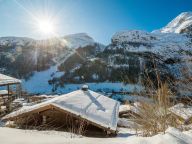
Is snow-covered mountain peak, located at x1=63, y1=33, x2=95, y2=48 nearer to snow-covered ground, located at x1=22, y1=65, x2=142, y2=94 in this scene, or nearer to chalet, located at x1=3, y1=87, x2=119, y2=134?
snow-covered ground, located at x1=22, y1=65, x2=142, y2=94

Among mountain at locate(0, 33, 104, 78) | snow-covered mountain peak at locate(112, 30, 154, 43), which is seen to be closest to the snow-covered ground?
mountain at locate(0, 33, 104, 78)

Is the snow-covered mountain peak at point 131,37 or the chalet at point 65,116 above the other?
the snow-covered mountain peak at point 131,37

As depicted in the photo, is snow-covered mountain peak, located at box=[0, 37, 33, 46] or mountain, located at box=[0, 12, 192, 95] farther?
snow-covered mountain peak, located at box=[0, 37, 33, 46]

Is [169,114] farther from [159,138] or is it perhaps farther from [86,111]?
[86,111]

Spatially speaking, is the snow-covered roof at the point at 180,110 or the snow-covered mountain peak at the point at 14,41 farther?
the snow-covered mountain peak at the point at 14,41

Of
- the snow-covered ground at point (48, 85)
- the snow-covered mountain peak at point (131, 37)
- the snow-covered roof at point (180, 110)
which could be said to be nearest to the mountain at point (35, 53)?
the snow-covered ground at point (48, 85)

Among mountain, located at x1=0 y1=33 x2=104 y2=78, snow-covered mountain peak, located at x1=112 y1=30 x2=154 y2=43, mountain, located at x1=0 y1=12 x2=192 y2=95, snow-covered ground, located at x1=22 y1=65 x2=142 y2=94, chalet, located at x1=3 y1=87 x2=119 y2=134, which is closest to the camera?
chalet, located at x1=3 y1=87 x2=119 y2=134

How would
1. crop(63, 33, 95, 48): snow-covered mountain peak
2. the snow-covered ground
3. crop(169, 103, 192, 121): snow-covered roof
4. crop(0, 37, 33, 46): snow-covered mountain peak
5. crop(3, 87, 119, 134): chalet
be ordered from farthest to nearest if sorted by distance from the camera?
crop(63, 33, 95, 48): snow-covered mountain peak
crop(0, 37, 33, 46): snow-covered mountain peak
the snow-covered ground
crop(3, 87, 119, 134): chalet
crop(169, 103, 192, 121): snow-covered roof

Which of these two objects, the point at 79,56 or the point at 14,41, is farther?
the point at 14,41

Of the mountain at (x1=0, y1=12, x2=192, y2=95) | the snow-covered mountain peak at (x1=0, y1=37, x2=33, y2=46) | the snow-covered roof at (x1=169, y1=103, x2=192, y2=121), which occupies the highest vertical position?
the snow-covered mountain peak at (x1=0, y1=37, x2=33, y2=46)

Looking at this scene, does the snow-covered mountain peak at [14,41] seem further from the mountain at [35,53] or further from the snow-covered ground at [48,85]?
the snow-covered ground at [48,85]

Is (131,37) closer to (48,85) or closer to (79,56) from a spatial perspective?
(79,56)

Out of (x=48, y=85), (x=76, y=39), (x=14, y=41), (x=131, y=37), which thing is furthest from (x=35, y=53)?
(x=131, y=37)

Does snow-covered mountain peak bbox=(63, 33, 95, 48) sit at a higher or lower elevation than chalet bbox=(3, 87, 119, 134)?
higher
